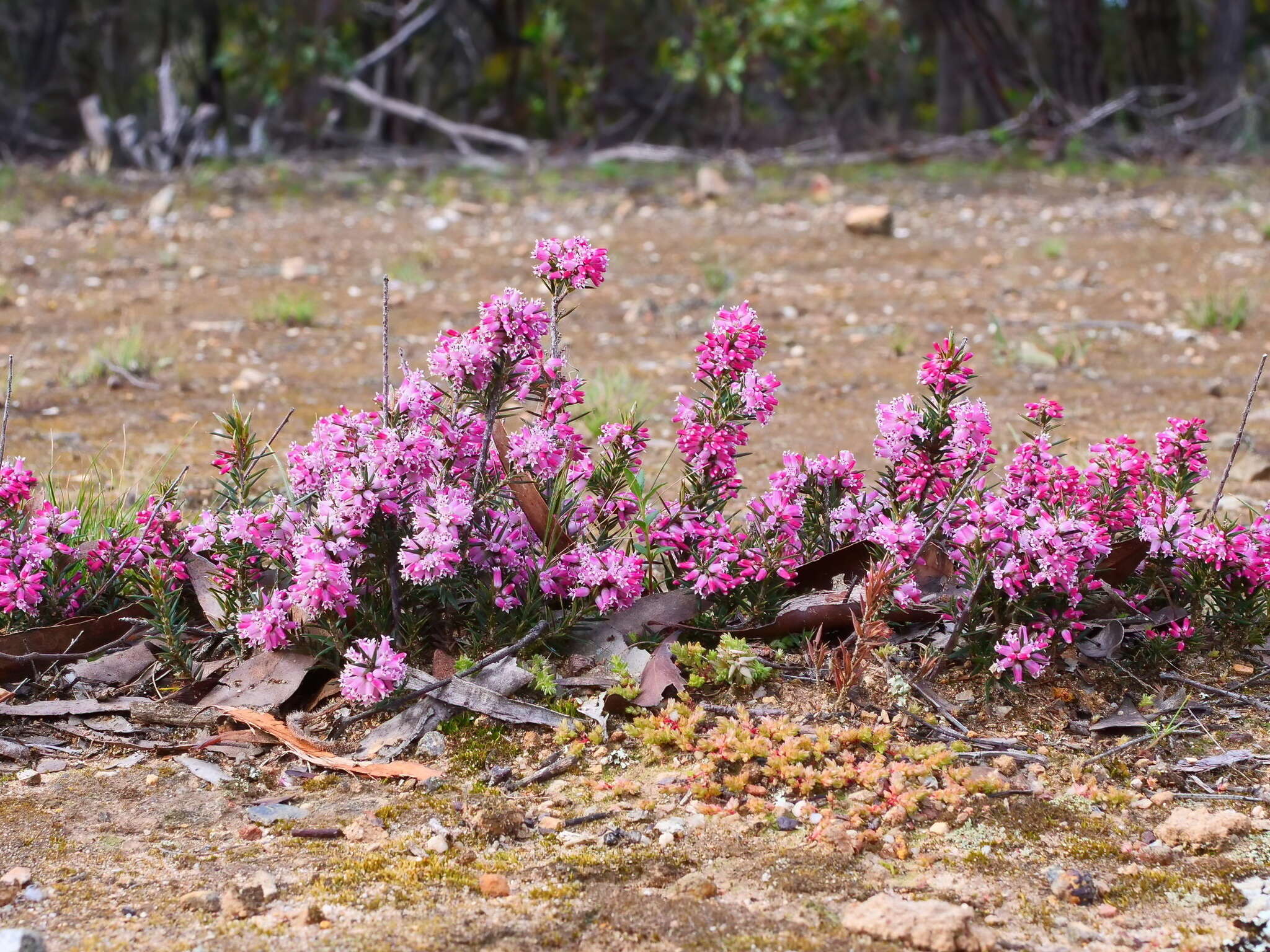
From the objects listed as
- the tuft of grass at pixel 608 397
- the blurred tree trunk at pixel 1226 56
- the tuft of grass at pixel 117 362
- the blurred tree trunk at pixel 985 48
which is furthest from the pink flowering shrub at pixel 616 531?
the blurred tree trunk at pixel 1226 56

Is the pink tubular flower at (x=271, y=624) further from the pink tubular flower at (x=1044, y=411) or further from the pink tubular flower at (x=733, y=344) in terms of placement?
the pink tubular flower at (x=1044, y=411)

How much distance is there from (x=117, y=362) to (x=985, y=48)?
38.5 ft

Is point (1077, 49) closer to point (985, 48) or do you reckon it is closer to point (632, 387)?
point (985, 48)

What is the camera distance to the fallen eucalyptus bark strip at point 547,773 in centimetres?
270

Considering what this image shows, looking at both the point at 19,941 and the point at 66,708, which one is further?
the point at 66,708

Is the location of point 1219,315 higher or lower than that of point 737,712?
higher

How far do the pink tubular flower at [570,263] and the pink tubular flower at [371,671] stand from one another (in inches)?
33.7

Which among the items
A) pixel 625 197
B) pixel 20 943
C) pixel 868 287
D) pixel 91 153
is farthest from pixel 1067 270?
pixel 91 153

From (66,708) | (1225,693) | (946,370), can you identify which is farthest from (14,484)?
(1225,693)

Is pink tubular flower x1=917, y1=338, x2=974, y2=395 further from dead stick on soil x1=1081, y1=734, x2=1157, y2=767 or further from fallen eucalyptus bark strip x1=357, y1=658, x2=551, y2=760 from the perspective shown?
fallen eucalyptus bark strip x1=357, y1=658, x2=551, y2=760

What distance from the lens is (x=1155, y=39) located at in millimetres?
18438

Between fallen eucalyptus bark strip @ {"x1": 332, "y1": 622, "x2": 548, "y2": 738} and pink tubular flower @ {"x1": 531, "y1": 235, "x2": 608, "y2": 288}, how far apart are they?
795mm

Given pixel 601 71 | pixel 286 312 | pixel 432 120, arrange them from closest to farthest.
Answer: pixel 286 312 → pixel 432 120 → pixel 601 71

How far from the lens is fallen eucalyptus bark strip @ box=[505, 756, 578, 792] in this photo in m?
2.70
